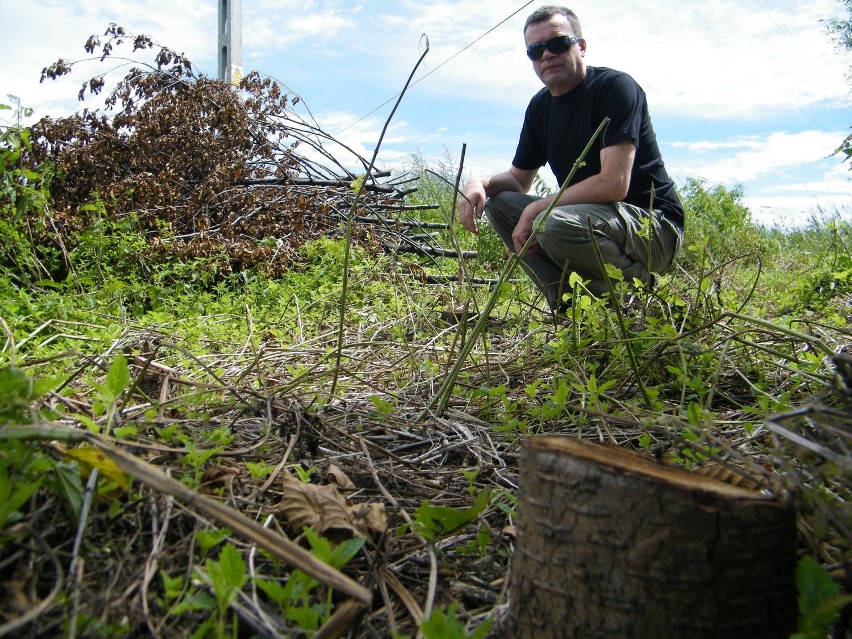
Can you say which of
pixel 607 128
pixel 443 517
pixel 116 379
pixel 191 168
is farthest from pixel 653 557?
pixel 191 168

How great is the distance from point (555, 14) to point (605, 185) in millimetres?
1147

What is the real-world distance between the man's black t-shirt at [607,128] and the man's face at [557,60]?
73mm

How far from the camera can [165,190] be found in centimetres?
622

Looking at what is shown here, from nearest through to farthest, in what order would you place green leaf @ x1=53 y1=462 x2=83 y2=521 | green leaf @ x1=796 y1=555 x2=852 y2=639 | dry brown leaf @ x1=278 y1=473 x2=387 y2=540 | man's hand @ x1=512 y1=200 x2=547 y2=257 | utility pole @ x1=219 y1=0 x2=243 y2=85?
1. green leaf @ x1=796 y1=555 x2=852 y2=639
2. green leaf @ x1=53 y1=462 x2=83 y2=521
3. dry brown leaf @ x1=278 y1=473 x2=387 y2=540
4. man's hand @ x1=512 y1=200 x2=547 y2=257
5. utility pole @ x1=219 y1=0 x2=243 y2=85

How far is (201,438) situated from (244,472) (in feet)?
0.78

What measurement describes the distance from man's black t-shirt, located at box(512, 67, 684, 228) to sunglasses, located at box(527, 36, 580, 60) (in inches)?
9.9

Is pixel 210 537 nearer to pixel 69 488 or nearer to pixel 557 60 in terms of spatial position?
pixel 69 488

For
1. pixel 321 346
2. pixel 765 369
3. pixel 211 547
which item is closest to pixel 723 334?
pixel 765 369

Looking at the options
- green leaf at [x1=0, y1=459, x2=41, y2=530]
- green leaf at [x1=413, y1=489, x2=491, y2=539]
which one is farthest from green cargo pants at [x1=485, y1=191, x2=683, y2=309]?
→ green leaf at [x1=0, y1=459, x2=41, y2=530]

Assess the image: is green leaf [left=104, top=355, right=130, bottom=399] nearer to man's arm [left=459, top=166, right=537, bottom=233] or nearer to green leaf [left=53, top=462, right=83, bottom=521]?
green leaf [left=53, top=462, right=83, bottom=521]

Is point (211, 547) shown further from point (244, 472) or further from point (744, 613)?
point (744, 613)

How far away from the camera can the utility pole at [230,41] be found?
775 cm

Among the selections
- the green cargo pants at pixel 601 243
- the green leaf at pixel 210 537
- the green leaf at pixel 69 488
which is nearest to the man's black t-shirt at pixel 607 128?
the green cargo pants at pixel 601 243

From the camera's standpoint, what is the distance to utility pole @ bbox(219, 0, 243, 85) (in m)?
7.75
